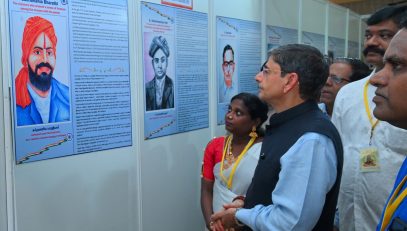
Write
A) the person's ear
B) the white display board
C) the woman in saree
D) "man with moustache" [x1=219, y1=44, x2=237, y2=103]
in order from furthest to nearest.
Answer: the white display board, "man with moustache" [x1=219, y1=44, x2=237, y2=103], the woman in saree, the person's ear

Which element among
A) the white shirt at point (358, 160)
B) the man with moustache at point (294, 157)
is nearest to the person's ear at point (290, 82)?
the man with moustache at point (294, 157)

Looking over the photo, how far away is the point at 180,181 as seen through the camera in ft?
9.27

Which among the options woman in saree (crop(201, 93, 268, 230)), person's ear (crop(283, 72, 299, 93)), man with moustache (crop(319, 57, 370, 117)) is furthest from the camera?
man with moustache (crop(319, 57, 370, 117))

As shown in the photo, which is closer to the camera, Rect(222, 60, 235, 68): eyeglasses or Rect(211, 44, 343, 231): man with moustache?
Rect(211, 44, 343, 231): man with moustache

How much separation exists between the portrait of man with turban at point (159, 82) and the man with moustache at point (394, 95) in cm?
166

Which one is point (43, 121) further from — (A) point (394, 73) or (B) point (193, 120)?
(A) point (394, 73)

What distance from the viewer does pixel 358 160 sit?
6.35 feet

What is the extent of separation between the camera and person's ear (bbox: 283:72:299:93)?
1531 mm

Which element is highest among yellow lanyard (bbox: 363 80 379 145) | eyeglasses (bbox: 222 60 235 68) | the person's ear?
eyeglasses (bbox: 222 60 235 68)

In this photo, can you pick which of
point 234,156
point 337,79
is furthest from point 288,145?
point 337,79

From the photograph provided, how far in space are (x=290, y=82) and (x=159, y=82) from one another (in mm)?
1241

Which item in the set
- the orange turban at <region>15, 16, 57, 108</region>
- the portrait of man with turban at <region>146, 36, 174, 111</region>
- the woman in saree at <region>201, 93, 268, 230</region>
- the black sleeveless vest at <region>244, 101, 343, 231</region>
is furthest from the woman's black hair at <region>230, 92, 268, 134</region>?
the orange turban at <region>15, 16, 57, 108</region>

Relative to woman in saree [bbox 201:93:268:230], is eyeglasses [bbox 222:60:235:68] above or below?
above

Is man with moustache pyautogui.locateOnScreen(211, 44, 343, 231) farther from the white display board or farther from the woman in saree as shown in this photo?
the white display board
